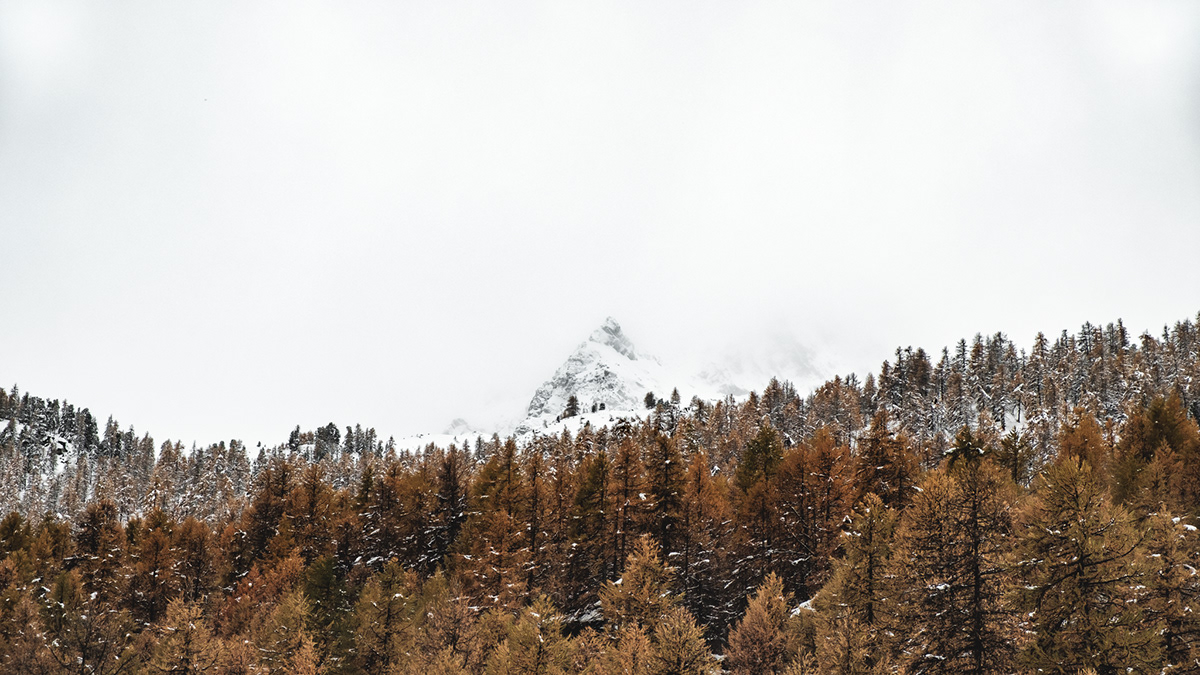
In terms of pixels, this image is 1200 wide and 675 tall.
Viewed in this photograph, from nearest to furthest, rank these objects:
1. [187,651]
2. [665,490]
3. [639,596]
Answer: [639,596]
[187,651]
[665,490]

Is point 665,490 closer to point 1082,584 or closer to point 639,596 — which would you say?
point 639,596

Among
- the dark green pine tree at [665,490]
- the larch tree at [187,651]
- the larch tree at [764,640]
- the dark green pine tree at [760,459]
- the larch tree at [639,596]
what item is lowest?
the larch tree at [187,651]

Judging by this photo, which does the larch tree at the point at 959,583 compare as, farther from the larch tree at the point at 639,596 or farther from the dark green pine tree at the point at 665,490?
the dark green pine tree at the point at 665,490

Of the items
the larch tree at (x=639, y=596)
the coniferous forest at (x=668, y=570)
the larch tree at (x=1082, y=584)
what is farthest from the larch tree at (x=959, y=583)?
the larch tree at (x=639, y=596)

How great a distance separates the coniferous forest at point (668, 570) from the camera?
774 inches

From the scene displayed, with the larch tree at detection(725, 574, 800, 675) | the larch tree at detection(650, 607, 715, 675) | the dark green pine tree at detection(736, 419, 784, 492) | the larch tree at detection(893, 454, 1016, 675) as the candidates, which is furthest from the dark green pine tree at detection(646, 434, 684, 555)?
the larch tree at detection(893, 454, 1016, 675)

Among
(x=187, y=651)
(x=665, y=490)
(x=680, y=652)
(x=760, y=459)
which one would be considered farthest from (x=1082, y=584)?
(x=187, y=651)

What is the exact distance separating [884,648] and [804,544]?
13.5m

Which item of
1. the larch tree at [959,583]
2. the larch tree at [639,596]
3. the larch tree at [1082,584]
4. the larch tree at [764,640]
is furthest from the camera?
the larch tree at [639,596]

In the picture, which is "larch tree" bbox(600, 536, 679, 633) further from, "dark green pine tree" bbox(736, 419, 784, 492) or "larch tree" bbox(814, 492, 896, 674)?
"dark green pine tree" bbox(736, 419, 784, 492)

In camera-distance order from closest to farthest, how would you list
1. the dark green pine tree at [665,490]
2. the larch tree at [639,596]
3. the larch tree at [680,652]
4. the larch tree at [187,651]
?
1. the larch tree at [680,652]
2. the larch tree at [639,596]
3. the larch tree at [187,651]
4. the dark green pine tree at [665,490]

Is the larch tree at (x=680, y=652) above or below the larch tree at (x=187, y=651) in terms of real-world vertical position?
above

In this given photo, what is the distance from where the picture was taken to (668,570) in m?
32.5

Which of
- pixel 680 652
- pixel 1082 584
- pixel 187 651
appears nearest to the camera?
pixel 1082 584
